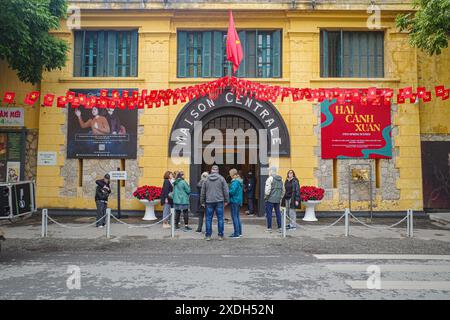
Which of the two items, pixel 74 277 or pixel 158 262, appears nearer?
pixel 74 277

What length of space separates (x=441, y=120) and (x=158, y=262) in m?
12.9

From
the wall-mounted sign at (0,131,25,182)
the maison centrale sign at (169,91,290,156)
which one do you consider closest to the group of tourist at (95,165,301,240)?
the maison centrale sign at (169,91,290,156)

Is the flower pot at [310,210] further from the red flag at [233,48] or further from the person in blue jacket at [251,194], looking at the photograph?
the red flag at [233,48]

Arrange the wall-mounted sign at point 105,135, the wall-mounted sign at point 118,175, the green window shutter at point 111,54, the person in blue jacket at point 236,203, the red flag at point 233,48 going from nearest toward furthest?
the person in blue jacket at point 236,203 → the red flag at point 233,48 → the wall-mounted sign at point 118,175 → the wall-mounted sign at point 105,135 → the green window shutter at point 111,54

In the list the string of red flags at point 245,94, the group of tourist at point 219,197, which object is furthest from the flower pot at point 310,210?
the string of red flags at point 245,94

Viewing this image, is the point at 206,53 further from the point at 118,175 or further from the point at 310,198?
the point at 310,198

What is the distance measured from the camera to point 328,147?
1438 cm

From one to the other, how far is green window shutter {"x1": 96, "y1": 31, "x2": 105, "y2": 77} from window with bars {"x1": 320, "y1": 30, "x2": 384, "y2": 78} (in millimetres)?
8649

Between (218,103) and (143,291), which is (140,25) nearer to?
(218,103)

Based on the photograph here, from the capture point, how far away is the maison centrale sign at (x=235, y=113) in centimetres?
1442

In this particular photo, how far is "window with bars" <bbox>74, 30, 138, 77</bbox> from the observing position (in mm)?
14883

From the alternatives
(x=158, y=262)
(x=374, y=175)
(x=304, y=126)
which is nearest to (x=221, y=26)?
(x=304, y=126)

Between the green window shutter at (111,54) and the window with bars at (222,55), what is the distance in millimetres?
2551
